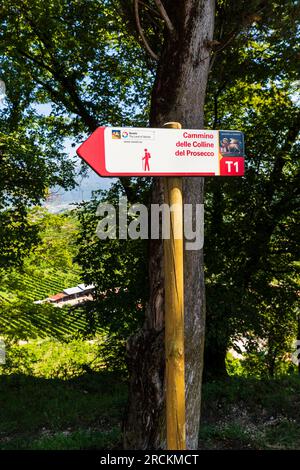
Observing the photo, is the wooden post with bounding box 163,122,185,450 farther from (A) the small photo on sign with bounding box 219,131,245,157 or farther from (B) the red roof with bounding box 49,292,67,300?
(B) the red roof with bounding box 49,292,67,300

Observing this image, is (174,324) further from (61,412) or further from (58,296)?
(58,296)

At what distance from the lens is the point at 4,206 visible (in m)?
8.66

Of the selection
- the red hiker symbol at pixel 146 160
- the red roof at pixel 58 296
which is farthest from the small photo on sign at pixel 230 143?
the red roof at pixel 58 296

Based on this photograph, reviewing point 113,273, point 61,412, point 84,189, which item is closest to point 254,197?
point 113,273

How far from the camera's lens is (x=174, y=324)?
7.53 feet

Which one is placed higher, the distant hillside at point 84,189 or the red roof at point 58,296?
the distant hillside at point 84,189

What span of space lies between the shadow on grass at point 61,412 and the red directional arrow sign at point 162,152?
8.93 feet

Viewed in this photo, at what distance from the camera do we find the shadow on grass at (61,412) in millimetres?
4301

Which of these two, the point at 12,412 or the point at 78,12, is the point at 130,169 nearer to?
the point at 12,412

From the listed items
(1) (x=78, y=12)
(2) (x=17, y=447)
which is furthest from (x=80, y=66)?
(2) (x=17, y=447)

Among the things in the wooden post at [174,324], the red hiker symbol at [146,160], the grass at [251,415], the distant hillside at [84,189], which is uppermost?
the distant hillside at [84,189]

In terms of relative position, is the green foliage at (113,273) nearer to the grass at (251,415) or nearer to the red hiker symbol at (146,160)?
the grass at (251,415)

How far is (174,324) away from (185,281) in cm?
91

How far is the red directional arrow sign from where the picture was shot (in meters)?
2.24
